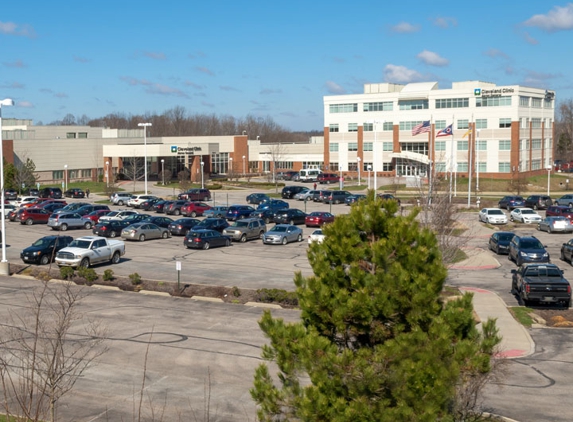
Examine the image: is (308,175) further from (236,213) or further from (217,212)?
(236,213)

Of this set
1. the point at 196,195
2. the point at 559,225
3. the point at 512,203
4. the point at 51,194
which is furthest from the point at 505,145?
the point at 51,194

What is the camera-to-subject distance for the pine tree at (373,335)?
8938mm

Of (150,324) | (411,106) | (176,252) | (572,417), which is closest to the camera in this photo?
(572,417)

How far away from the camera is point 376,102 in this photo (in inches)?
3925

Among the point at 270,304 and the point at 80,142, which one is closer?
the point at 270,304

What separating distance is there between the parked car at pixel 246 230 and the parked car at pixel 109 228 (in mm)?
6792

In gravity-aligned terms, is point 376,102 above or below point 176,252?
above

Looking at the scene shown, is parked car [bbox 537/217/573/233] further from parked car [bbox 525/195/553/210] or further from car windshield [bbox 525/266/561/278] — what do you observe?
car windshield [bbox 525/266/561/278]

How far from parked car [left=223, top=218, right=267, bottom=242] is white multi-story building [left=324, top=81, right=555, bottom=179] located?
39.9 meters

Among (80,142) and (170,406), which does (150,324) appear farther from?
(80,142)

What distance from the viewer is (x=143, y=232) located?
148 ft

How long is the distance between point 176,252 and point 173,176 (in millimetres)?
63198

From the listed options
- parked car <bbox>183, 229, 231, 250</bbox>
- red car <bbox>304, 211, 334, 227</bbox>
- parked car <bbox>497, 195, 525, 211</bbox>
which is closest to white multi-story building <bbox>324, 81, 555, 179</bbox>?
parked car <bbox>497, 195, 525, 211</bbox>

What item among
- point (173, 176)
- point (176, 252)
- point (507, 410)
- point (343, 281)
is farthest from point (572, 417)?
point (173, 176)
